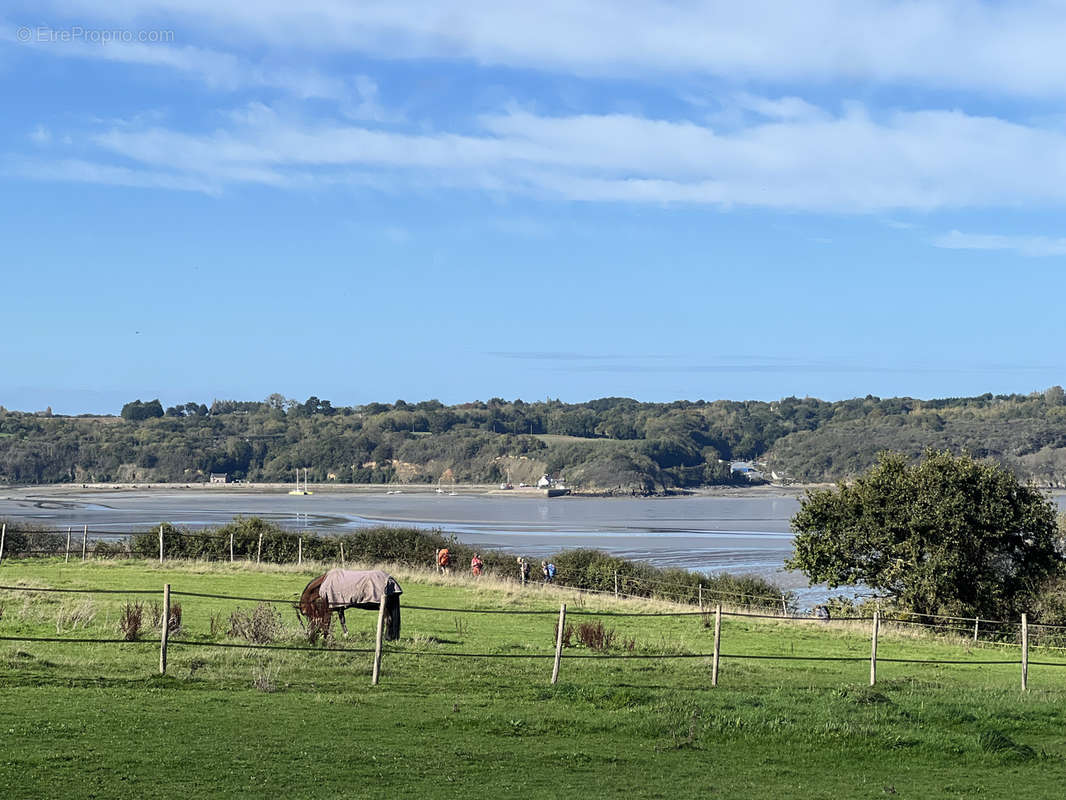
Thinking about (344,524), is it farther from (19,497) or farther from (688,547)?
(19,497)

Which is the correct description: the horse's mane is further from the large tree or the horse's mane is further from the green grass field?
the large tree

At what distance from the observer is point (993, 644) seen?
94.9ft

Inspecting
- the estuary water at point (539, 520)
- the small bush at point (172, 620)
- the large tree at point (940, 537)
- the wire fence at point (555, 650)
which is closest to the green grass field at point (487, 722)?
the wire fence at point (555, 650)

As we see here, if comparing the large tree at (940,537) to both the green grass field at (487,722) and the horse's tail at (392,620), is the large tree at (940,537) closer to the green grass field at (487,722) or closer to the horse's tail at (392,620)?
the green grass field at (487,722)

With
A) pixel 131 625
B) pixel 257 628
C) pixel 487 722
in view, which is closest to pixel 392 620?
pixel 257 628

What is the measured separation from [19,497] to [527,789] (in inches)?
6085

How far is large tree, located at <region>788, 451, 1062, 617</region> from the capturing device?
1316 inches

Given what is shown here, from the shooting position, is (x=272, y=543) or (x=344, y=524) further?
(x=344, y=524)

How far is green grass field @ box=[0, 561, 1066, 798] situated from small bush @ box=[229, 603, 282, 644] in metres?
0.29

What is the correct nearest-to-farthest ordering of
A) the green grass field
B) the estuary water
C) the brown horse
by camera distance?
the green grass field, the brown horse, the estuary water

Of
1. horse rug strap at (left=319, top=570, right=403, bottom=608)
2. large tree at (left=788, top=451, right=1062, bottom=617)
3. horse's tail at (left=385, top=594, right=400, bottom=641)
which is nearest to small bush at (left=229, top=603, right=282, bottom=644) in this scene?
horse rug strap at (left=319, top=570, right=403, bottom=608)

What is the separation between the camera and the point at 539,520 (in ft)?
385

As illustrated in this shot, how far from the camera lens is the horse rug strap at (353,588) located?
73.6ft

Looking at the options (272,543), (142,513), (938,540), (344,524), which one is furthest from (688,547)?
(142,513)
